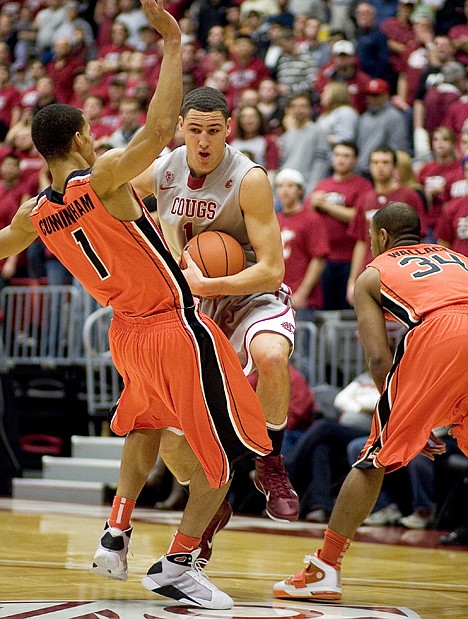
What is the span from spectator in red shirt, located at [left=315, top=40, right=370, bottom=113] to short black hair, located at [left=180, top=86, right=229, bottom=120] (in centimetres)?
684

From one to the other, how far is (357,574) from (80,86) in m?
10.0

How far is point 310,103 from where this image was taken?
451 inches

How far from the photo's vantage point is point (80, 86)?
14.3m

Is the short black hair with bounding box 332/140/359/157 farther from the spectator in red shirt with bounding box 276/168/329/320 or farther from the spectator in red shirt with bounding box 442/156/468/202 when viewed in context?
the spectator in red shirt with bounding box 442/156/468/202

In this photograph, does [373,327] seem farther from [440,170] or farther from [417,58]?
[417,58]

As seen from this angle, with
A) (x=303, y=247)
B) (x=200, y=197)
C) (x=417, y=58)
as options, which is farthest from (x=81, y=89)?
(x=200, y=197)

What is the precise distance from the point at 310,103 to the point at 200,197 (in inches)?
261

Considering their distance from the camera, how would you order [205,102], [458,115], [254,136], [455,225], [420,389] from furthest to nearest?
1. [254,136]
2. [458,115]
3. [455,225]
4. [205,102]
5. [420,389]

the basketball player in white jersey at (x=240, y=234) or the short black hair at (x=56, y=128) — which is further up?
the short black hair at (x=56, y=128)

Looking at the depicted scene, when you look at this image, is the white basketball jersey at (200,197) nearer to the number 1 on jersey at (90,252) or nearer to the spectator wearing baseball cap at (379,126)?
the number 1 on jersey at (90,252)

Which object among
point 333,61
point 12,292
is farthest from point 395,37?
point 12,292

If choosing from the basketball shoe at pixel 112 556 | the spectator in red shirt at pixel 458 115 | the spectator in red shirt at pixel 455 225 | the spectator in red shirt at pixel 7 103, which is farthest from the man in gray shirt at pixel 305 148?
the basketball shoe at pixel 112 556

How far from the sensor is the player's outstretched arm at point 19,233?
190 inches

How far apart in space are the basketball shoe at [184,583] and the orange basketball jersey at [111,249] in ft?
3.43
